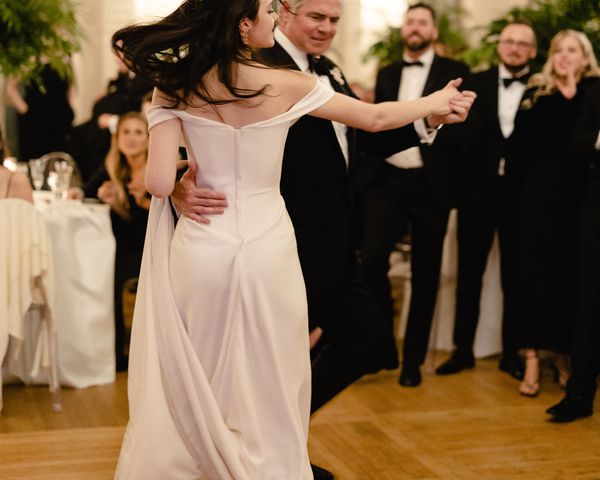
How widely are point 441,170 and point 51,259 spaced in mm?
1981

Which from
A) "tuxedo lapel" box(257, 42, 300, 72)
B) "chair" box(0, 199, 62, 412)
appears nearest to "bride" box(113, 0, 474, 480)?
"tuxedo lapel" box(257, 42, 300, 72)

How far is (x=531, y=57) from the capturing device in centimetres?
541

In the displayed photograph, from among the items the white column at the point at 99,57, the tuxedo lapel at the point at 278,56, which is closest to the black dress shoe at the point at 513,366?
the tuxedo lapel at the point at 278,56

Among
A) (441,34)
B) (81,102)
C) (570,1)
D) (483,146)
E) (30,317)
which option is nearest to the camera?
(30,317)

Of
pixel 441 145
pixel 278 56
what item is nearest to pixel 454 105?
pixel 278 56

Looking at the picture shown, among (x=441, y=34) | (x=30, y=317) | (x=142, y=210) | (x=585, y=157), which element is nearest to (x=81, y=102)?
(x=441, y=34)

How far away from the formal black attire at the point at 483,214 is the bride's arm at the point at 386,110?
2382 mm

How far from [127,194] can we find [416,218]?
1.61m

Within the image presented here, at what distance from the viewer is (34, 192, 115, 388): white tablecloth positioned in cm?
478

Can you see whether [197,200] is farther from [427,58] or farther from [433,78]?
[427,58]

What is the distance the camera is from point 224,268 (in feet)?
8.96

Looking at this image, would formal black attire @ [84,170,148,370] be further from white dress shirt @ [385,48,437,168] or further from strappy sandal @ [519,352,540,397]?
strappy sandal @ [519,352,540,397]

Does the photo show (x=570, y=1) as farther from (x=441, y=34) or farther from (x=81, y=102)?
(x=81, y=102)

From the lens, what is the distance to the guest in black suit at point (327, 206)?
3186 mm
